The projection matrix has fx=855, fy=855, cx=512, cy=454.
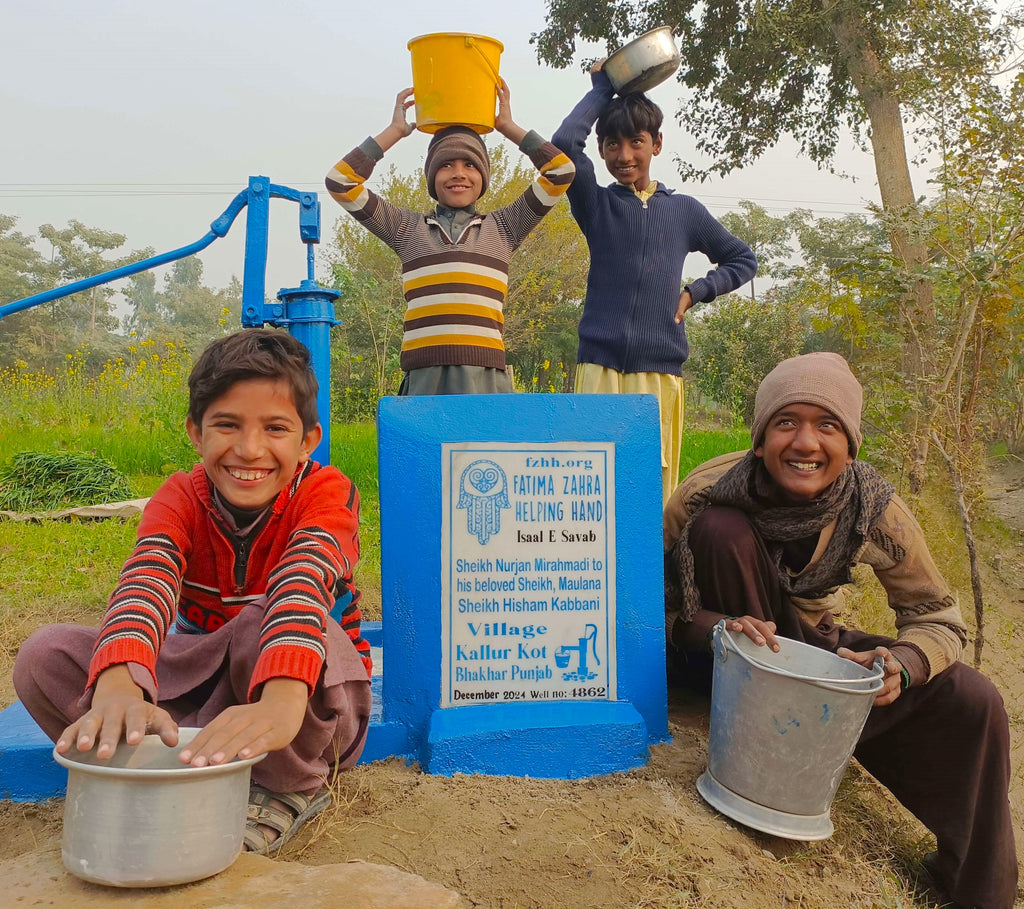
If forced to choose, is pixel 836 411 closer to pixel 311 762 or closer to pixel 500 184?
pixel 311 762

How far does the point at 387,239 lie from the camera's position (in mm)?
3336

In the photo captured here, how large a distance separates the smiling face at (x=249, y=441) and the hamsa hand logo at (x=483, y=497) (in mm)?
552

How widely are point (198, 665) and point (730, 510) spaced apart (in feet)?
4.81

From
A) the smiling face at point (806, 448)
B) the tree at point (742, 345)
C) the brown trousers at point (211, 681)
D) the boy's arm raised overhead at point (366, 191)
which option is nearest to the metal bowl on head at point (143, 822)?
the brown trousers at point (211, 681)

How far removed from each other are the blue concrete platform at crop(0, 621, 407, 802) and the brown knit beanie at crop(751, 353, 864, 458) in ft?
4.26

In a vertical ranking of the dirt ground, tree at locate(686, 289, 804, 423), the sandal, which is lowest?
the dirt ground

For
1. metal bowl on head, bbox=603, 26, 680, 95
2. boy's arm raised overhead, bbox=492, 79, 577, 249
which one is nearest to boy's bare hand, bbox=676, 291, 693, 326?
boy's arm raised overhead, bbox=492, 79, 577, 249

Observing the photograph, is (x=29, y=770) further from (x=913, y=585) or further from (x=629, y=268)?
(x=629, y=268)

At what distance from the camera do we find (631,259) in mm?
3477

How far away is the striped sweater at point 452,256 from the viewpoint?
10.5 ft

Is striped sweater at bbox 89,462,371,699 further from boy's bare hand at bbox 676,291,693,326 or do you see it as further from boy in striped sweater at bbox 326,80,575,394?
boy's bare hand at bbox 676,291,693,326

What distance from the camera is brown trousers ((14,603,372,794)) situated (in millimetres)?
1846

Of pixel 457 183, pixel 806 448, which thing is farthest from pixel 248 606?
pixel 457 183

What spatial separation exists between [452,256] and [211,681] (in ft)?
6.03
